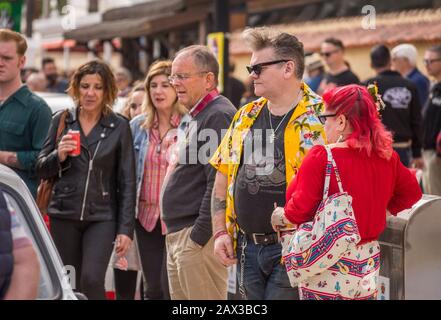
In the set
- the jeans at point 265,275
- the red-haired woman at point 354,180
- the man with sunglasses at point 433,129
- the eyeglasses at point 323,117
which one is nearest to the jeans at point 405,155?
the man with sunglasses at point 433,129

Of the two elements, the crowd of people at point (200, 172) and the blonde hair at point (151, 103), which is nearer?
the crowd of people at point (200, 172)

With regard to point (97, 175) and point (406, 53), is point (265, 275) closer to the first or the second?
point (97, 175)

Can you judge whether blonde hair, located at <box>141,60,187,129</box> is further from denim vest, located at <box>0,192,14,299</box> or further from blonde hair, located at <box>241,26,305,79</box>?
denim vest, located at <box>0,192,14,299</box>

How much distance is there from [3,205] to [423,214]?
2.93 meters

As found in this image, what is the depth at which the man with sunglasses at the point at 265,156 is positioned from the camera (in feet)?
17.5

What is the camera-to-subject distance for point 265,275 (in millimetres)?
5367

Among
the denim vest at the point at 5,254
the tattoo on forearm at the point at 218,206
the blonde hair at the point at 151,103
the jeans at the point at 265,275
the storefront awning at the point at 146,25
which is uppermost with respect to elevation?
the storefront awning at the point at 146,25

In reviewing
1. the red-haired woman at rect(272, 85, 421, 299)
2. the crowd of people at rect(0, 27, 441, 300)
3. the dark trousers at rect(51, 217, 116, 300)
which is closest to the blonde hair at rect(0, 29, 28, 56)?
the crowd of people at rect(0, 27, 441, 300)

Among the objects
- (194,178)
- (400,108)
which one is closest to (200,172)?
(194,178)

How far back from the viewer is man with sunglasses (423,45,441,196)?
10.6 m

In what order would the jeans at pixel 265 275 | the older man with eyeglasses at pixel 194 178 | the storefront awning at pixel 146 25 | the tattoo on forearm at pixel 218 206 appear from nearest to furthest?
the jeans at pixel 265 275 < the tattoo on forearm at pixel 218 206 < the older man with eyeglasses at pixel 194 178 < the storefront awning at pixel 146 25

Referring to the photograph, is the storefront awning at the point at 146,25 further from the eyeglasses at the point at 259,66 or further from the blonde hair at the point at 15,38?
the eyeglasses at the point at 259,66

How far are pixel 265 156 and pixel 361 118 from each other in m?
0.67

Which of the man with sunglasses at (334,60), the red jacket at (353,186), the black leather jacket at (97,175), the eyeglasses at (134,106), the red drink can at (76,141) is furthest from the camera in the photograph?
the man with sunglasses at (334,60)
